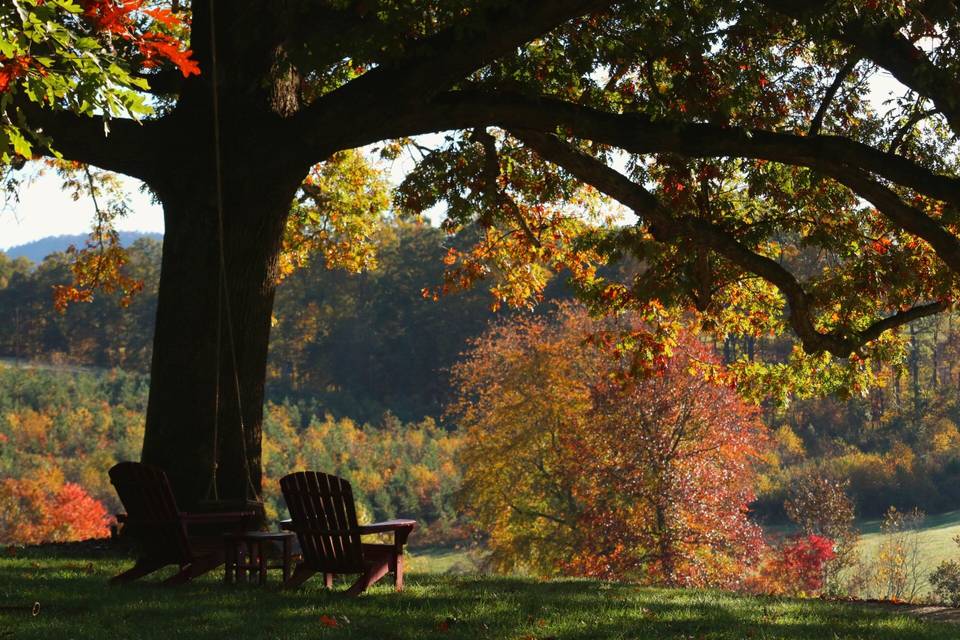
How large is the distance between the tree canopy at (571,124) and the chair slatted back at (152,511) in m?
1.51

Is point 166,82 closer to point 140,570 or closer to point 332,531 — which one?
point 140,570

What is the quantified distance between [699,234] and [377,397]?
177 feet

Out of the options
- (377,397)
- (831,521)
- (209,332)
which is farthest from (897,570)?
(377,397)

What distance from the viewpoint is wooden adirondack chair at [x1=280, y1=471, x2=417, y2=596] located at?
7848mm

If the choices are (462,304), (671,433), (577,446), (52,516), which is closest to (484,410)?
(577,446)

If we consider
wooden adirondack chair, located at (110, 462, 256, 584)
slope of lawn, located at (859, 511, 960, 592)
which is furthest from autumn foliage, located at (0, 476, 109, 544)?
wooden adirondack chair, located at (110, 462, 256, 584)

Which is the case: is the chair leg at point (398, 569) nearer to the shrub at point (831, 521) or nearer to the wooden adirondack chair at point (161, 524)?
the wooden adirondack chair at point (161, 524)

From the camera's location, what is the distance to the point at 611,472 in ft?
87.1

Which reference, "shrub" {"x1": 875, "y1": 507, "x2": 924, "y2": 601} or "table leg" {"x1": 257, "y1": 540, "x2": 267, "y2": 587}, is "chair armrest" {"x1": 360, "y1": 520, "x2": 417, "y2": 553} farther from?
"shrub" {"x1": 875, "y1": 507, "x2": 924, "y2": 601}

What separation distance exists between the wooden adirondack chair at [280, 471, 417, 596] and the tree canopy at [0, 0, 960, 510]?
1981mm

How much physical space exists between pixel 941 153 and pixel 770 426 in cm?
Result: 3904

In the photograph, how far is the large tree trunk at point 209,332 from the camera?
395 inches

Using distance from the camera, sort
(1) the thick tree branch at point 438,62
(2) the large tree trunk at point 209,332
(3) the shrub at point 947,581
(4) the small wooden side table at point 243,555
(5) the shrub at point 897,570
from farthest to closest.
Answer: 1. (5) the shrub at point 897,570
2. (3) the shrub at point 947,581
3. (2) the large tree trunk at point 209,332
4. (1) the thick tree branch at point 438,62
5. (4) the small wooden side table at point 243,555

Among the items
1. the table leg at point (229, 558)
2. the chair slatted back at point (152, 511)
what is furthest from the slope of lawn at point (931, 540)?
the chair slatted back at point (152, 511)
